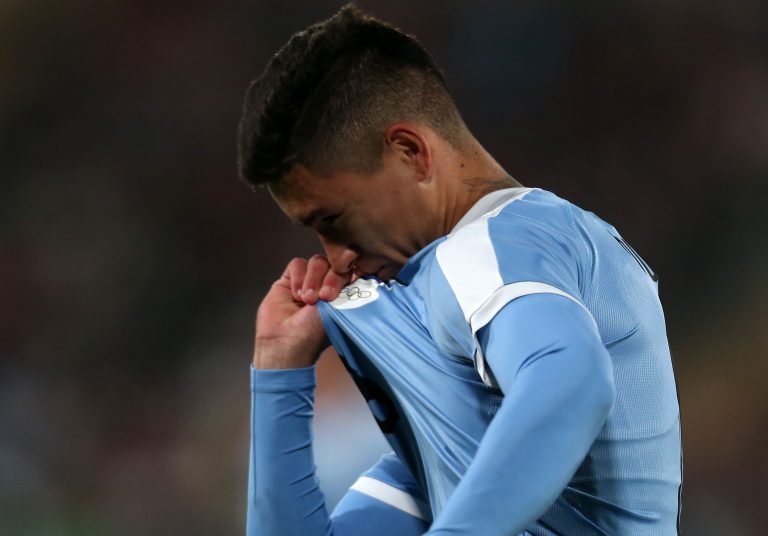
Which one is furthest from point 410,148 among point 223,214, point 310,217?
point 223,214

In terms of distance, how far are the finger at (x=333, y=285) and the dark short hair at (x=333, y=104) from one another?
199mm

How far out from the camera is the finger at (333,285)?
1.58 m

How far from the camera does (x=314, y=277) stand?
1.61 m

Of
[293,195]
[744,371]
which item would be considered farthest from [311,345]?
[744,371]

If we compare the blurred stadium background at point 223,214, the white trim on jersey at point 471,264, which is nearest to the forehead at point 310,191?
the white trim on jersey at point 471,264

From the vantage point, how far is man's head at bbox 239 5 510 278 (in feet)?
4.70

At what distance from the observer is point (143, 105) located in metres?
3.92

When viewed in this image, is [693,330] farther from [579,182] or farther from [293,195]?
[293,195]

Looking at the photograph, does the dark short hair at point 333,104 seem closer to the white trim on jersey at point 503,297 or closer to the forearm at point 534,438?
the white trim on jersey at point 503,297

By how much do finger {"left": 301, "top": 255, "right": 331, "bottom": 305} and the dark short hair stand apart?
0.19 m

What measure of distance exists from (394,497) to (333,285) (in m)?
0.36

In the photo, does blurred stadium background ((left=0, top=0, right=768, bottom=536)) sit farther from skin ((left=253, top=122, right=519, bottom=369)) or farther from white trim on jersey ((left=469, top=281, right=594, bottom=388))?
white trim on jersey ((left=469, top=281, right=594, bottom=388))

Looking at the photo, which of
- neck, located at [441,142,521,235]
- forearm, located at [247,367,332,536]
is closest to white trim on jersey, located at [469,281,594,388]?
neck, located at [441,142,521,235]

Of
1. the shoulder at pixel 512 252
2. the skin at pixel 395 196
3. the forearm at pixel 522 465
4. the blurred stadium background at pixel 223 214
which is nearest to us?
the forearm at pixel 522 465
